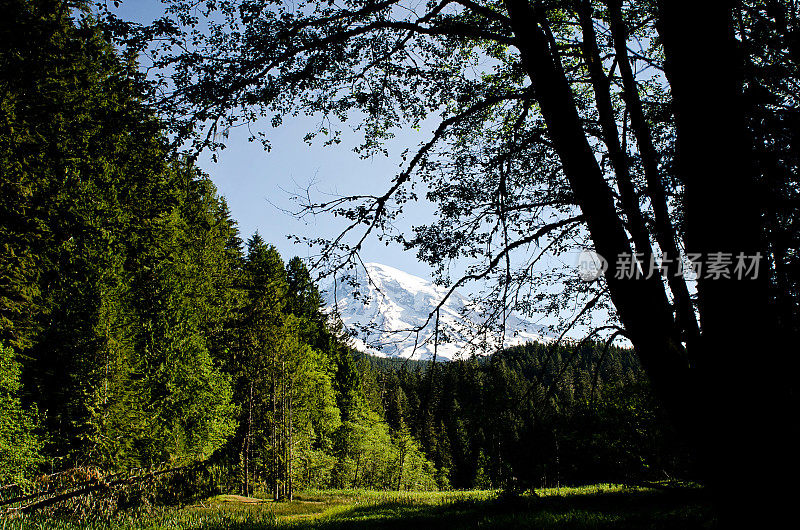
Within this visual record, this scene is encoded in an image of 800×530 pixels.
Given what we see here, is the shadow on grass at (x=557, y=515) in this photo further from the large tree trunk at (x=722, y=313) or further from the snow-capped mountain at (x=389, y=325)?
the large tree trunk at (x=722, y=313)

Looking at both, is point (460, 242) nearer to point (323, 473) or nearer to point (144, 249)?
point (144, 249)

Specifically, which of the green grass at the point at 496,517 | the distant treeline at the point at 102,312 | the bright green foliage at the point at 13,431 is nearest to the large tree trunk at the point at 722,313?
the distant treeline at the point at 102,312

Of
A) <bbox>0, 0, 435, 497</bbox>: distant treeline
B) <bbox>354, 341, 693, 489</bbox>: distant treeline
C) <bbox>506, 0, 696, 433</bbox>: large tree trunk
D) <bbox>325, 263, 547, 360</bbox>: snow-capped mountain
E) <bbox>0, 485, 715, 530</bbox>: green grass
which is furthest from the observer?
<bbox>0, 0, 435, 497</bbox>: distant treeline

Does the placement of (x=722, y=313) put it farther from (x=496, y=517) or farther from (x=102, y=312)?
(x=102, y=312)

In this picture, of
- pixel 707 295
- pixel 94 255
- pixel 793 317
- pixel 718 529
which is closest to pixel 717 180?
pixel 707 295

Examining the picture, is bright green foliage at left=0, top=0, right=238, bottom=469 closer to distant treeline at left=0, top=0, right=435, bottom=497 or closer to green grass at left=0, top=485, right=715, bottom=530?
distant treeline at left=0, top=0, right=435, bottom=497

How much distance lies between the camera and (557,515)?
35.0 ft

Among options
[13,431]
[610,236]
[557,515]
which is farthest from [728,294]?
[13,431]

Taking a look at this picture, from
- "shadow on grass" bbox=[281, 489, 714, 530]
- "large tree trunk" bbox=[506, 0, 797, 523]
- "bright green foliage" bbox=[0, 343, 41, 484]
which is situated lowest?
"shadow on grass" bbox=[281, 489, 714, 530]

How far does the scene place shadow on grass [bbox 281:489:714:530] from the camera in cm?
870

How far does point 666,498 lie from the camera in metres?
12.2

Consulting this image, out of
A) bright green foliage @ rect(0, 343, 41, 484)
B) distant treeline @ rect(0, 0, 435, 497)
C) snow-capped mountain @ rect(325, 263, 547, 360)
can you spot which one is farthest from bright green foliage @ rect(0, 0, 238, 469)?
snow-capped mountain @ rect(325, 263, 547, 360)

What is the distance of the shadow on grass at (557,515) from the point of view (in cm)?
870

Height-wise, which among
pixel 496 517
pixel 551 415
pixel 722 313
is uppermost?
pixel 722 313
